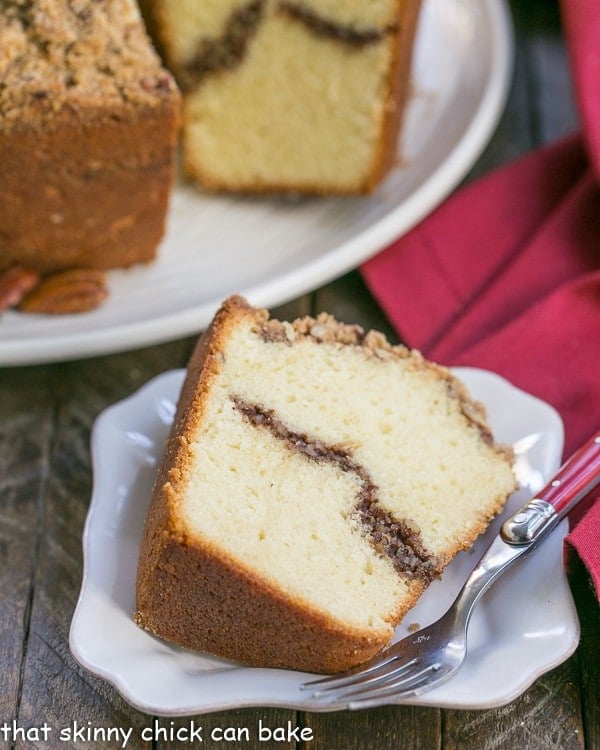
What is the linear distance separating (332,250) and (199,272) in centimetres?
34

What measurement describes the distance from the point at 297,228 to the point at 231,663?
1.36 m

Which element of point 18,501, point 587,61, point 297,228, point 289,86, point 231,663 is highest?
point 587,61

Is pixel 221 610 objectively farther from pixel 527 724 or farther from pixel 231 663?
pixel 527 724

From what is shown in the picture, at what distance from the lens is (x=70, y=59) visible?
2.12m

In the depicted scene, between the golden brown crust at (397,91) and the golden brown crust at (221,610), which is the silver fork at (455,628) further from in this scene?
the golden brown crust at (397,91)

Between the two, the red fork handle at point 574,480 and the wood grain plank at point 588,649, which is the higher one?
the red fork handle at point 574,480

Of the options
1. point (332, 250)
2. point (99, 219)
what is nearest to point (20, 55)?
point (99, 219)

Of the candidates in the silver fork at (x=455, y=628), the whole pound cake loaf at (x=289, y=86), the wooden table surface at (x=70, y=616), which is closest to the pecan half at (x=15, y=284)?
the wooden table surface at (x=70, y=616)

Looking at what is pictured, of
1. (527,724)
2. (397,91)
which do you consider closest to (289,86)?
(397,91)

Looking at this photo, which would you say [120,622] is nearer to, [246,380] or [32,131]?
[246,380]

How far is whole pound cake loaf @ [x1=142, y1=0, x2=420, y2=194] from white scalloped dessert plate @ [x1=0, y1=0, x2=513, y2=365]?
8cm

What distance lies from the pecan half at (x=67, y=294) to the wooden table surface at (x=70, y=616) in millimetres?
136

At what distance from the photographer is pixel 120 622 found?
164 centimetres

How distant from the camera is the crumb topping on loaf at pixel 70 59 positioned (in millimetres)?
2074
